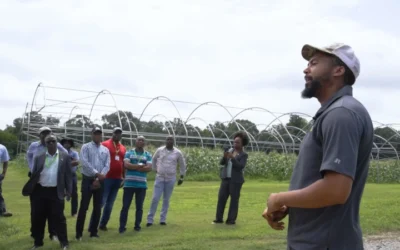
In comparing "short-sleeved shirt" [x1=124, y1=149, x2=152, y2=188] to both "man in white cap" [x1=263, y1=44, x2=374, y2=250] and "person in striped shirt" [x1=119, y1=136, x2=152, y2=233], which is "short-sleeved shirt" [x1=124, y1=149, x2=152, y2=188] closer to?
"person in striped shirt" [x1=119, y1=136, x2=152, y2=233]

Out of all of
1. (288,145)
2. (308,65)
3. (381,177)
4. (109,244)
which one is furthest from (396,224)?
(288,145)

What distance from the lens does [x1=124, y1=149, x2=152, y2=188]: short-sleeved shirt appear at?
11672 mm

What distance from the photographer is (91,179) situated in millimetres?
10570

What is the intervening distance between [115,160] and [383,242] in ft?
17.0

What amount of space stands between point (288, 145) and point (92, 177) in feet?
104

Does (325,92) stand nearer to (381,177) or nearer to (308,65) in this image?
(308,65)

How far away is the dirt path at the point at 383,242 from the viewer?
9.67 m

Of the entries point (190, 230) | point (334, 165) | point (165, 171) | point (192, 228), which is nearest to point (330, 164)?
point (334, 165)

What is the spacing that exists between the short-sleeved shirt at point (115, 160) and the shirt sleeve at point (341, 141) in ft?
29.1

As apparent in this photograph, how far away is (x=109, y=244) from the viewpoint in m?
9.87

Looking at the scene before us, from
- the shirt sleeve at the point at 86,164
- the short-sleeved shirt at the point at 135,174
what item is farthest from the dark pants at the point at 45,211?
the short-sleeved shirt at the point at 135,174

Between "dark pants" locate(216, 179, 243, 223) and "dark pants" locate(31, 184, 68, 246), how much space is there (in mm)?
4146

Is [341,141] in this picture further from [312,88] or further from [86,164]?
[86,164]

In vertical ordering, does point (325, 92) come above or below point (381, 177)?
above
